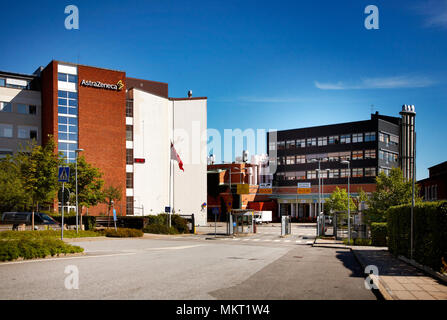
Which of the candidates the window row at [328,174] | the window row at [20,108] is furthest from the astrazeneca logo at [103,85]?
the window row at [328,174]

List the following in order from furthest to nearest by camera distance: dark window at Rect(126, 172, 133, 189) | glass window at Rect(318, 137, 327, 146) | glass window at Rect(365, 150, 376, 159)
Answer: glass window at Rect(318, 137, 327, 146) < glass window at Rect(365, 150, 376, 159) < dark window at Rect(126, 172, 133, 189)

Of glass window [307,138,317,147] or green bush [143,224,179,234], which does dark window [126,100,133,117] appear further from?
glass window [307,138,317,147]

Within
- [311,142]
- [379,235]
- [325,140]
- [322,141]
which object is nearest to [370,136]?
[325,140]

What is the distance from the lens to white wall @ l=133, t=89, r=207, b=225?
58750 millimetres

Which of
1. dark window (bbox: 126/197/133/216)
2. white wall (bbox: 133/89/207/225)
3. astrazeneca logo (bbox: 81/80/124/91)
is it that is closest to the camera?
astrazeneca logo (bbox: 81/80/124/91)

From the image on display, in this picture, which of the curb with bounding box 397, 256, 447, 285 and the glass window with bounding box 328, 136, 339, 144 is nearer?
the curb with bounding box 397, 256, 447, 285

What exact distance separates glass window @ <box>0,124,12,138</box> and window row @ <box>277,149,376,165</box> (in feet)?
162

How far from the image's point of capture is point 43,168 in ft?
118

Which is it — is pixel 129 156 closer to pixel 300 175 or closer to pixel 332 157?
pixel 300 175

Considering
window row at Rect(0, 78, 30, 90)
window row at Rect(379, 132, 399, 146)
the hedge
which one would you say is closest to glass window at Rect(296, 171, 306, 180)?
window row at Rect(379, 132, 399, 146)

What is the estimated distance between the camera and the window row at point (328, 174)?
78.2 m

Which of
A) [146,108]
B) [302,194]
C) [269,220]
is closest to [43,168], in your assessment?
[146,108]
